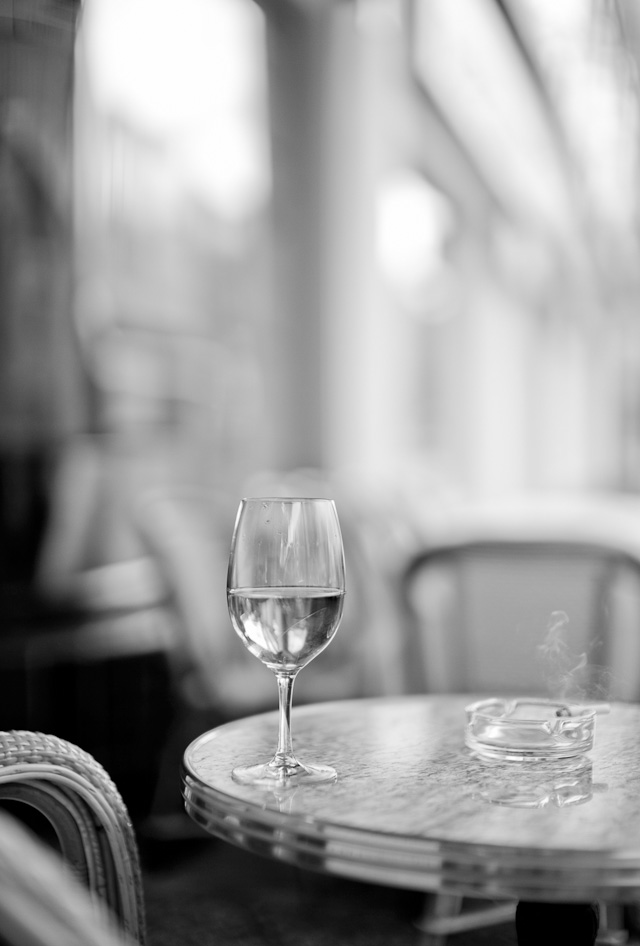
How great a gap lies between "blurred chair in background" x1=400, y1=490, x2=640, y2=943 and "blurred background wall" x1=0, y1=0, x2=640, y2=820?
1.82ft

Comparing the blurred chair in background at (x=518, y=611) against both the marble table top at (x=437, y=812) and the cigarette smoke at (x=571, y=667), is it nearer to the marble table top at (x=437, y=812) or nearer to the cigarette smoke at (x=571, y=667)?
the cigarette smoke at (x=571, y=667)

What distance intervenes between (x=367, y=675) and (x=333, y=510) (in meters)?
2.00

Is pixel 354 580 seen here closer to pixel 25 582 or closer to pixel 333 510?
pixel 25 582

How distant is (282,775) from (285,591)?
13cm

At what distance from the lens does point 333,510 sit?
841mm

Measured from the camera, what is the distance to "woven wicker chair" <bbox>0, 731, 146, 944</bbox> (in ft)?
2.85

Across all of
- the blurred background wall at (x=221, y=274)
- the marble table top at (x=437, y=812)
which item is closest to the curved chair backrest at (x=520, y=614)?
the blurred background wall at (x=221, y=274)

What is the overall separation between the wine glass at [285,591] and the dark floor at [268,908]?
1334 mm

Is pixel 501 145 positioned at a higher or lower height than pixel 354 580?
higher

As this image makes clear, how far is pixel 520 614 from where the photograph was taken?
2059mm

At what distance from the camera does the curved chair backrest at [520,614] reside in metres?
1.93

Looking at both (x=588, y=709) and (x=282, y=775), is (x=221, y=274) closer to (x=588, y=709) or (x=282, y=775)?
(x=588, y=709)

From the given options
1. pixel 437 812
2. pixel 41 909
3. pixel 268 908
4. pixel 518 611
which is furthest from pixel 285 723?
pixel 268 908

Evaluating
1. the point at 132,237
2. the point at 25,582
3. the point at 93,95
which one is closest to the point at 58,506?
the point at 25,582
